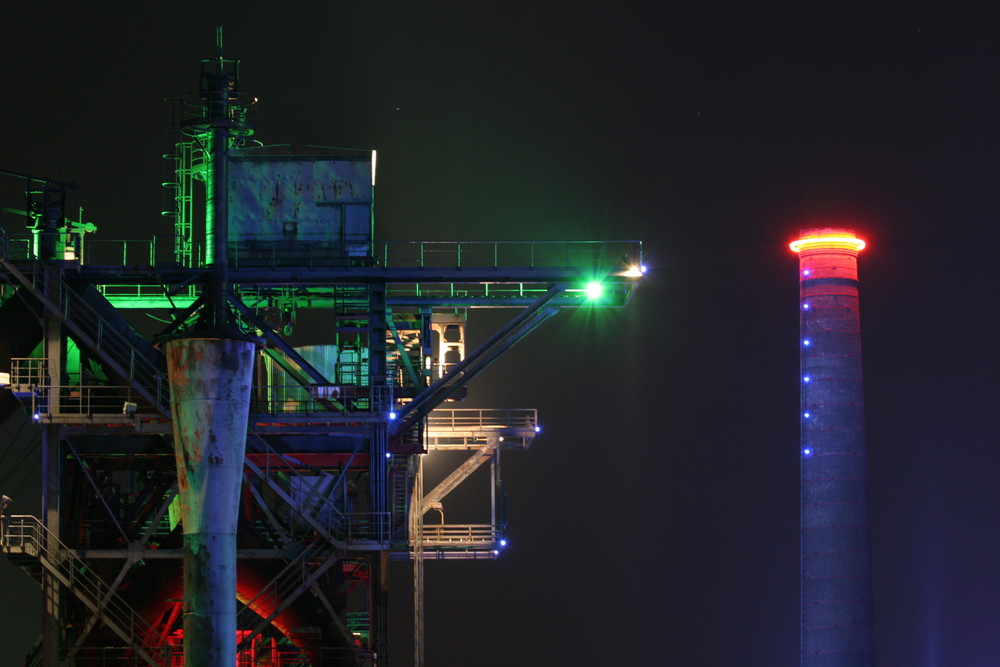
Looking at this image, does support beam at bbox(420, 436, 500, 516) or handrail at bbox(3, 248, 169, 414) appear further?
support beam at bbox(420, 436, 500, 516)

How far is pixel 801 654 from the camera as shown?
79625mm

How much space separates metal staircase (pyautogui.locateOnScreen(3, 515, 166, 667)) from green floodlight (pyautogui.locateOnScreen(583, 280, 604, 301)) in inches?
657

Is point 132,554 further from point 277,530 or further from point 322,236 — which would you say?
point 322,236

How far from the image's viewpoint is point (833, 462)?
259ft

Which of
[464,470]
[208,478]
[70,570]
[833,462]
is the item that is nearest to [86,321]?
[70,570]

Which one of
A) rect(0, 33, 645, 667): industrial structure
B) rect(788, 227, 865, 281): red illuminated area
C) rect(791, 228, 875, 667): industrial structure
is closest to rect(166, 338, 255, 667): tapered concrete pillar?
rect(0, 33, 645, 667): industrial structure

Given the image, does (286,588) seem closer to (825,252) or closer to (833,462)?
(833,462)

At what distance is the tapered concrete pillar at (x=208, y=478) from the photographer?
39.4m

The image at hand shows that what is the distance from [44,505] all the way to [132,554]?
3184 mm

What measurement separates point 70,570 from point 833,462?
1682 inches

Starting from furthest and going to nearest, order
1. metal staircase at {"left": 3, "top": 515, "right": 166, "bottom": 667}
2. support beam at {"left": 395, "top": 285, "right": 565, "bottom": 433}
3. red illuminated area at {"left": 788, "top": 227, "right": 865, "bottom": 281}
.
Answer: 1. red illuminated area at {"left": 788, "top": 227, "right": 865, "bottom": 281}
2. support beam at {"left": 395, "top": 285, "right": 565, "bottom": 433}
3. metal staircase at {"left": 3, "top": 515, "right": 166, "bottom": 667}

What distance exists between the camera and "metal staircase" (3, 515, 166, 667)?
153ft

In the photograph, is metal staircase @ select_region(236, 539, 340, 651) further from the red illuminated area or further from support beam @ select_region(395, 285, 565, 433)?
the red illuminated area

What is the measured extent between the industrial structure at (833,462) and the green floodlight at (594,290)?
1224 inches
